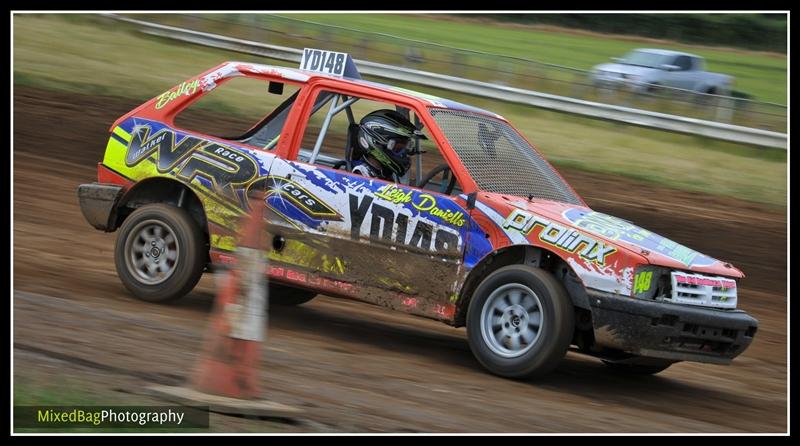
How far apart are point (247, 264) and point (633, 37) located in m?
19.9

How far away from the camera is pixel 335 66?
8.08m

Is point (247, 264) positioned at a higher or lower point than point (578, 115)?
lower

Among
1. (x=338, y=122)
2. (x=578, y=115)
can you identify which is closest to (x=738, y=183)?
(x=578, y=115)

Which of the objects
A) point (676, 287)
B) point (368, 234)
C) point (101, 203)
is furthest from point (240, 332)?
point (101, 203)

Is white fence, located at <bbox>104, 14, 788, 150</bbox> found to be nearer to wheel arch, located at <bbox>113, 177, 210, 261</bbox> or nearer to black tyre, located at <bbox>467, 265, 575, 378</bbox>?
wheel arch, located at <bbox>113, 177, 210, 261</bbox>

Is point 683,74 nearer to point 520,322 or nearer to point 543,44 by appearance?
point 543,44

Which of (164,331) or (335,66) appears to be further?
(335,66)

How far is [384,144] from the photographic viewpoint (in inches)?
307

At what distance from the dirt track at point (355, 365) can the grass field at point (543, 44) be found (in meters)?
12.0

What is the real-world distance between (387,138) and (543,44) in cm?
1722

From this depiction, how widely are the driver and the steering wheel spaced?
300mm

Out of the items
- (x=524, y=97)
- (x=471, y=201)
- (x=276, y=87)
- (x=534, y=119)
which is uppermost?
(x=524, y=97)

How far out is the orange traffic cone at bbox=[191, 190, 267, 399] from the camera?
550 cm
